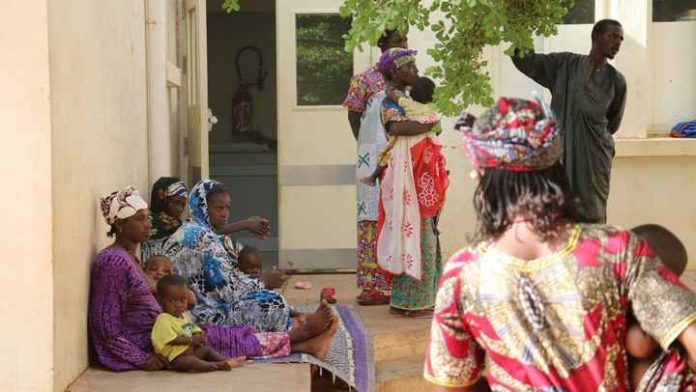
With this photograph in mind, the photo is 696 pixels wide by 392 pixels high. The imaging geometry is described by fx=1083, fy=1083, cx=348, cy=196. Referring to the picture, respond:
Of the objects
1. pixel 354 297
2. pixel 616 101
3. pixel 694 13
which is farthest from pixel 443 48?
pixel 694 13

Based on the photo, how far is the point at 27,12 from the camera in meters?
4.54

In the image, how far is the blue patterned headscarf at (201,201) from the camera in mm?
6371

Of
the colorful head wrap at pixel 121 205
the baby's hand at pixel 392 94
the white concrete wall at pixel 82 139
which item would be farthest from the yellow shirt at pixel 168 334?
the baby's hand at pixel 392 94

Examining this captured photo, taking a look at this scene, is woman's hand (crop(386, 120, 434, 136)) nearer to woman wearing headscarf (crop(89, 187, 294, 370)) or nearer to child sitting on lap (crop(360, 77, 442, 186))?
child sitting on lap (crop(360, 77, 442, 186))

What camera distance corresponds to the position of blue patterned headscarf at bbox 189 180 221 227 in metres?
6.37

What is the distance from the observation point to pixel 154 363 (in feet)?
17.4

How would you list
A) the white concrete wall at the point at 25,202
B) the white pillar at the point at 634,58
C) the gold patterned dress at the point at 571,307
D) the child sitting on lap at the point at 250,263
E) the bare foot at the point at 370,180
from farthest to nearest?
the white pillar at the point at 634,58
the bare foot at the point at 370,180
the child sitting on lap at the point at 250,263
the white concrete wall at the point at 25,202
the gold patterned dress at the point at 571,307

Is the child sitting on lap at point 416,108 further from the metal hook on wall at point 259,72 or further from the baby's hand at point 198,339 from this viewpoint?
the metal hook on wall at point 259,72

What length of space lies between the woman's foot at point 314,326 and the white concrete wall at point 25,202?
151 cm

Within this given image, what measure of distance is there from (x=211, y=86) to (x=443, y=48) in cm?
825

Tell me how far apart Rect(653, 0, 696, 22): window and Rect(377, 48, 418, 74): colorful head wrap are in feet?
10.2

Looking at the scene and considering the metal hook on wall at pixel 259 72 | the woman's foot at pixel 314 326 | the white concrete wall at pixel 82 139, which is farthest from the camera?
the metal hook on wall at pixel 259 72

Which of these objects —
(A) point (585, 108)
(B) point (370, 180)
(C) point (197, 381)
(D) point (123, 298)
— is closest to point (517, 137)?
(C) point (197, 381)

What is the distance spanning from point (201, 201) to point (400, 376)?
5.06ft
